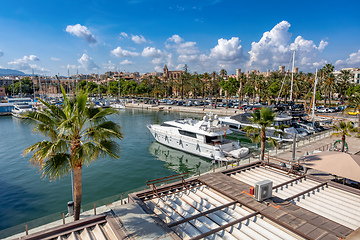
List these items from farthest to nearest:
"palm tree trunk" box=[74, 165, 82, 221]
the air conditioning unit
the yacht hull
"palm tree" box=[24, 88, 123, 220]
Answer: the yacht hull < the air conditioning unit < "palm tree trunk" box=[74, 165, 82, 221] < "palm tree" box=[24, 88, 123, 220]

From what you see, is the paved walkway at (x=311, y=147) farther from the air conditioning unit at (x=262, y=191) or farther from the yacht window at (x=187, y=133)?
the air conditioning unit at (x=262, y=191)

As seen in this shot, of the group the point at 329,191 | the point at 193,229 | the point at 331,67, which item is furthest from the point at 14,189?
the point at 331,67

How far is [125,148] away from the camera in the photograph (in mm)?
30469

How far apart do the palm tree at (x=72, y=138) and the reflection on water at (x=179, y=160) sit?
14501mm

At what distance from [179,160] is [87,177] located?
1014 centimetres

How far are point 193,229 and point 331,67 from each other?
228ft

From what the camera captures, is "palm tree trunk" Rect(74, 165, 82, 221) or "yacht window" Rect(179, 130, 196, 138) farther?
"yacht window" Rect(179, 130, 196, 138)

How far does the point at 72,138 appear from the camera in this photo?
7.93m

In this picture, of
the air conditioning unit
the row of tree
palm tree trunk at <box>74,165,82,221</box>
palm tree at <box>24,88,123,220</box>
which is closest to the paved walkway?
the air conditioning unit

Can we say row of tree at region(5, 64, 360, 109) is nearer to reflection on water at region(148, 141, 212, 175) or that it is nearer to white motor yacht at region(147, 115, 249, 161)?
reflection on water at region(148, 141, 212, 175)

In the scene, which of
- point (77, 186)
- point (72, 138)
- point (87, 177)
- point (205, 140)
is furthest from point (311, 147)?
point (72, 138)

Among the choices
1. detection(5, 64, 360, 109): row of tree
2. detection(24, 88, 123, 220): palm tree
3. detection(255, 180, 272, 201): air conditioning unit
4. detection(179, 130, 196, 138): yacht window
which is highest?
detection(5, 64, 360, 109): row of tree

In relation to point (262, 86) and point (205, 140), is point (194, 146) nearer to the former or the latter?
point (205, 140)

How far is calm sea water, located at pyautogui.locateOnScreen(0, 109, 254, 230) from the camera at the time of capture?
15.5m
